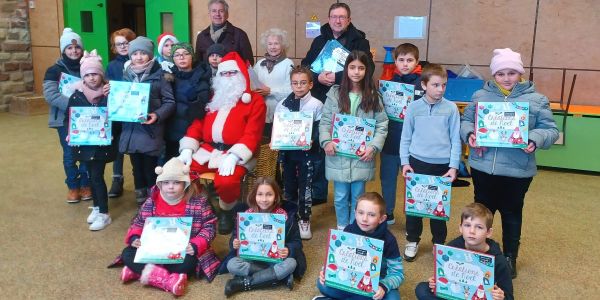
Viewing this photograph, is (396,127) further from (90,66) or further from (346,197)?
(90,66)

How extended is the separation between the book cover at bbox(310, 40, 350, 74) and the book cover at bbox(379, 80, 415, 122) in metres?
0.38

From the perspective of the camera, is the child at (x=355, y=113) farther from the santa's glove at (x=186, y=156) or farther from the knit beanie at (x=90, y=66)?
the knit beanie at (x=90, y=66)

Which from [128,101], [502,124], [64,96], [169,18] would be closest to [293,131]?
[128,101]

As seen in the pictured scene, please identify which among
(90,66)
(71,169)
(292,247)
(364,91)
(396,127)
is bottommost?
(292,247)

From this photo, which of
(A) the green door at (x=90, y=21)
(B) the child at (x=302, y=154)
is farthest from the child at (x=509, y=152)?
(A) the green door at (x=90, y=21)

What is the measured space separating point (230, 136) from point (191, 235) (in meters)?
0.84

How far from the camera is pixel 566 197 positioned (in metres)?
4.32

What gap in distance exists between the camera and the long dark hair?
10.0 ft

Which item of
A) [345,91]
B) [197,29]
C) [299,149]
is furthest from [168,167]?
[197,29]

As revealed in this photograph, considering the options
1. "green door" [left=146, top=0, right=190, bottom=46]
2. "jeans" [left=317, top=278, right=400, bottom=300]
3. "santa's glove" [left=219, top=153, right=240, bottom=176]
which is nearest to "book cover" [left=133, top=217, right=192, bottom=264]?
"santa's glove" [left=219, top=153, right=240, bottom=176]

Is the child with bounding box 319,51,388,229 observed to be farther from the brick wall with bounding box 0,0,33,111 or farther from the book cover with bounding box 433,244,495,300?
the brick wall with bounding box 0,0,33,111

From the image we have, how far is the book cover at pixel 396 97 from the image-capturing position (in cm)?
313

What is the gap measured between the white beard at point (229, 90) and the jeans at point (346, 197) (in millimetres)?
897

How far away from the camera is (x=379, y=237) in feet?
7.98
